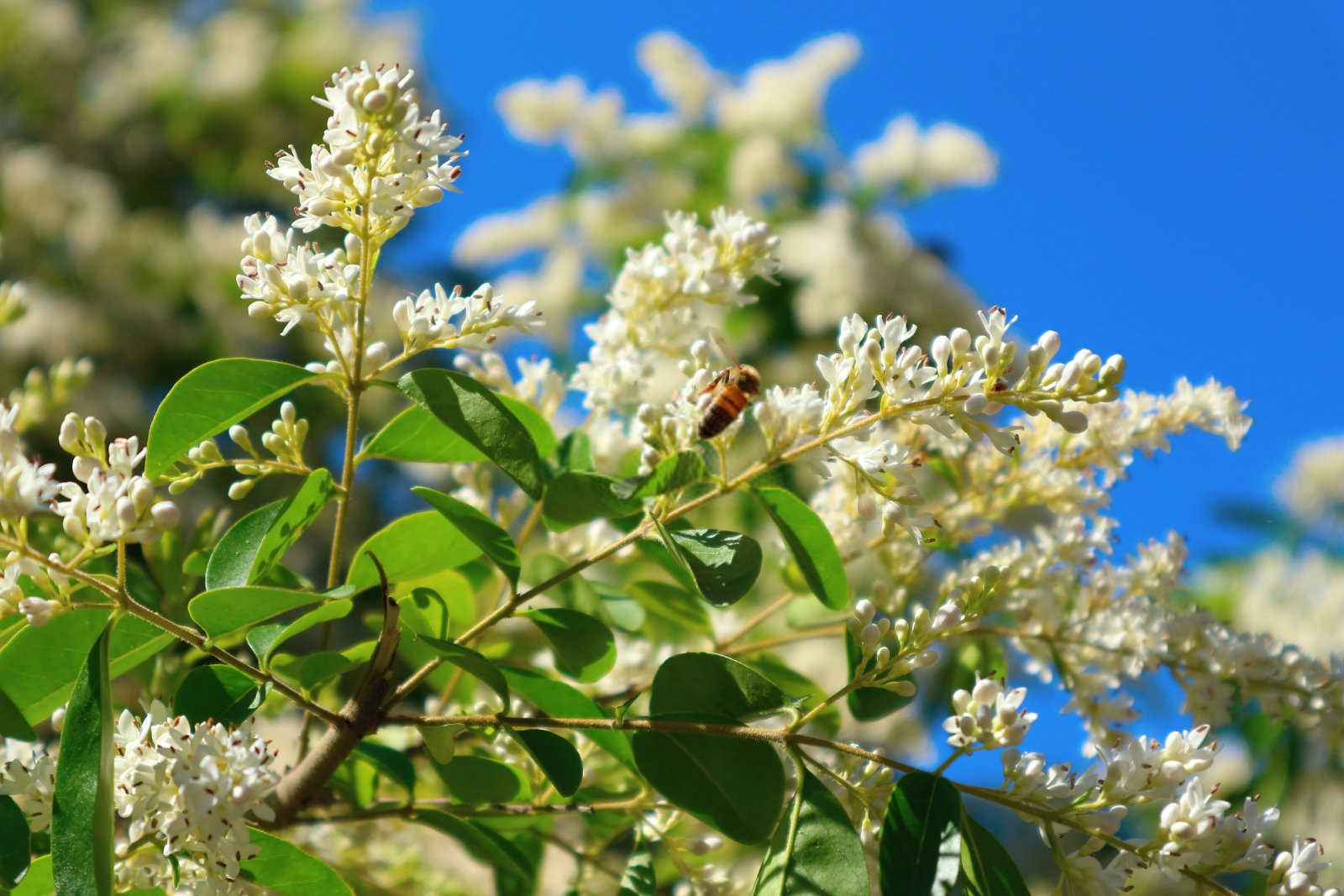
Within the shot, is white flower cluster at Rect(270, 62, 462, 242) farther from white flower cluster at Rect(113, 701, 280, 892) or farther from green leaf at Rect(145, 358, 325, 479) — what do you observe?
white flower cluster at Rect(113, 701, 280, 892)

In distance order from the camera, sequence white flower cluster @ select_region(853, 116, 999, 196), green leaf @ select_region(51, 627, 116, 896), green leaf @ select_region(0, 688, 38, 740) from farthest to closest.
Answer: white flower cluster @ select_region(853, 116, 999, 196) → green leaf @ select_region(0, 688, 38, 740) → green leaf @ select_region(51, 627, 116, 896)

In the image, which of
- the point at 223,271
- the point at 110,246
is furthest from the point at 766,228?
the point at 110,246

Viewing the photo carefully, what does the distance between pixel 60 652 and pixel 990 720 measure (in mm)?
559

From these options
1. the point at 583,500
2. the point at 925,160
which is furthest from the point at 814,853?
the point at 925,160

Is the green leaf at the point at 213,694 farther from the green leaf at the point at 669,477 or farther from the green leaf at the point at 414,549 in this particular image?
the green leaf at the point at 669,477

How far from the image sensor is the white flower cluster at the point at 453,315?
745mm

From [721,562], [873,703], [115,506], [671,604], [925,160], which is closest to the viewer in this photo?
[115,506]

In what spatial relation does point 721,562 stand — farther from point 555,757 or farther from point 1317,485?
point 1317,485

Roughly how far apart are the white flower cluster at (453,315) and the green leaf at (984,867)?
42 cm

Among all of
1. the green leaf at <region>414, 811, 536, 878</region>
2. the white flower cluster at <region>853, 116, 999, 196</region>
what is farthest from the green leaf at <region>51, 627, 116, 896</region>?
the white flower cluster at <region>853, 116, 999, 196</region>

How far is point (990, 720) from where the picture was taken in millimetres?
676

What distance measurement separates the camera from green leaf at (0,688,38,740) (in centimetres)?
68

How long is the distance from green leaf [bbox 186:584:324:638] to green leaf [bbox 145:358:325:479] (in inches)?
4.5

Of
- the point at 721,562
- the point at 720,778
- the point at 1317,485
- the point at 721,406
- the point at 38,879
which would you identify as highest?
the point at 1317,485
